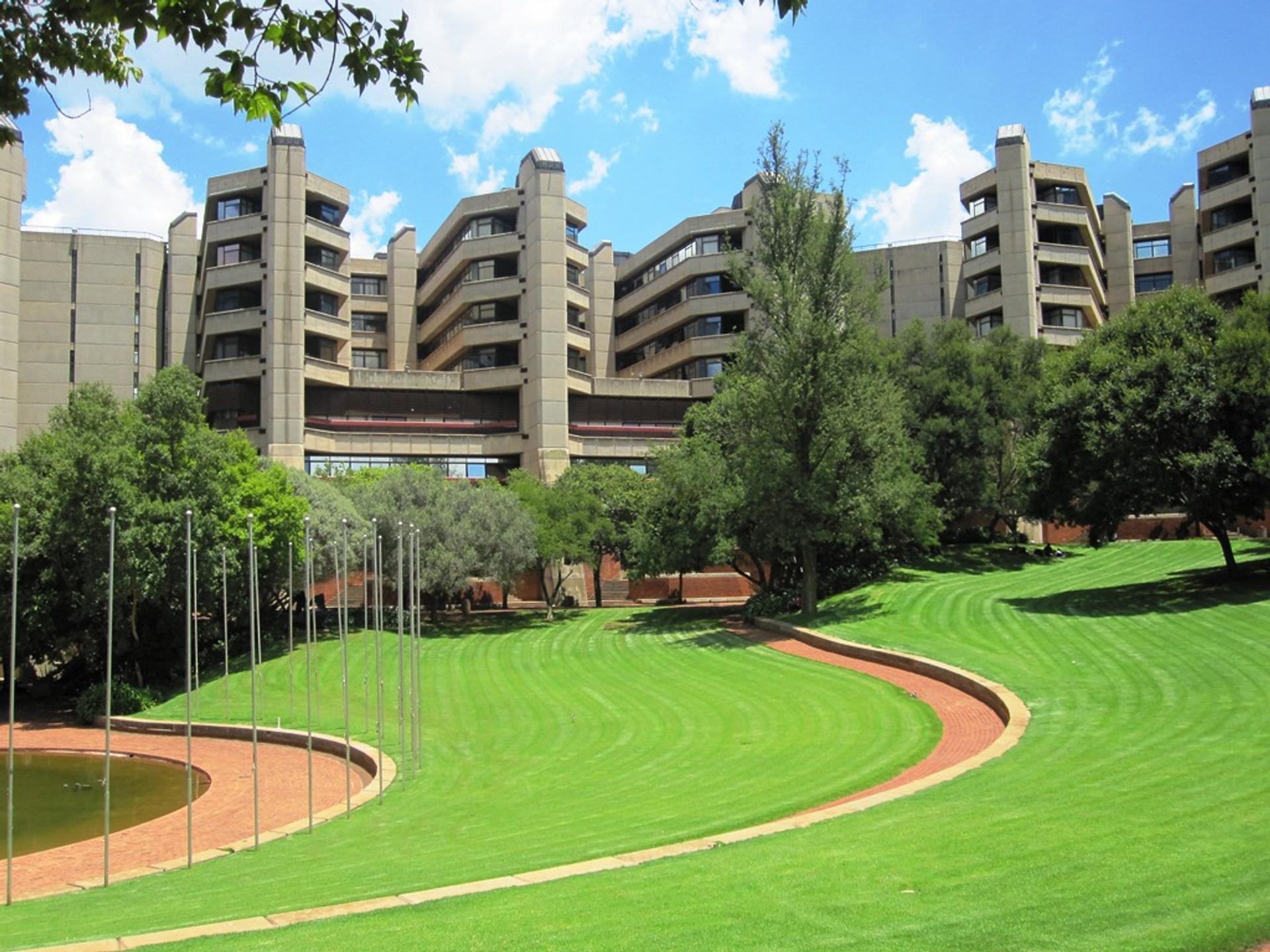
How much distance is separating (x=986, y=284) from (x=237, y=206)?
52.8 m

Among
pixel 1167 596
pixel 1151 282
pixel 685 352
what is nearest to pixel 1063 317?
pixel 1151 282

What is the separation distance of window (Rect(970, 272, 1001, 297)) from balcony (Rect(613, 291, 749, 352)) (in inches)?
Result: 648

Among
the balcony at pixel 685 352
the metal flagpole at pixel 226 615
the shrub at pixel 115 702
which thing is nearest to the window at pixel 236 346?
the balcony at pixel 685 352

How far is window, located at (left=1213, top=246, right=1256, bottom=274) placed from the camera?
72.1m

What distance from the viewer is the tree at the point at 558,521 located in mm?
51531

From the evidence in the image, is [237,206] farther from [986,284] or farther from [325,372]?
[986,284]

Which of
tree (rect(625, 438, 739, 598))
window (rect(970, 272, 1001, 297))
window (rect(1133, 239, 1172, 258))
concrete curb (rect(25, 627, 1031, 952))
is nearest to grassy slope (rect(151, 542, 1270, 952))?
concrete curb (rect(25, 627, 1031, 952))

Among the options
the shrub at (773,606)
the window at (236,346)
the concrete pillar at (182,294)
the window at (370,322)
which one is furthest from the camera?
the window at (370,322)

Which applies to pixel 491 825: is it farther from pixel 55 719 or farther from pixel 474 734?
pixel 55 719

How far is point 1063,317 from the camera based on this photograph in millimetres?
71625

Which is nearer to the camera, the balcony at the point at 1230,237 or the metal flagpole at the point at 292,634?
the metal flagpole at the point at 292,634

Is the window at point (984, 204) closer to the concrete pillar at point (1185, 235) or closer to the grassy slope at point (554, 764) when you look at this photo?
the concrete pillar at point (1185, 235)

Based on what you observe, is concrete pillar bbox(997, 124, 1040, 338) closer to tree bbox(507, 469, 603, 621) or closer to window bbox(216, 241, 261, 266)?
tree bbox(507, 469, 603, 621)

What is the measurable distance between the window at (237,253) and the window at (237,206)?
1880 millimetres
